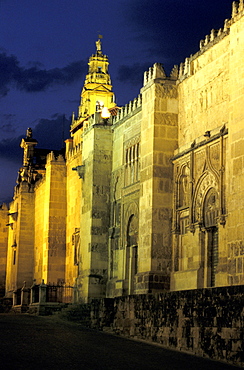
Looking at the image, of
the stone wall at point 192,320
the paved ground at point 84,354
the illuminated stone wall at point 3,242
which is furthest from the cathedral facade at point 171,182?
the illuminated stone wall at point 3,242

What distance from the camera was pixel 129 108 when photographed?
953 inches

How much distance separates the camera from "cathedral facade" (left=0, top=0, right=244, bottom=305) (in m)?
16.8

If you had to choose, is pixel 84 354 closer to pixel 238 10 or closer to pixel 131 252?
pixel 238 10

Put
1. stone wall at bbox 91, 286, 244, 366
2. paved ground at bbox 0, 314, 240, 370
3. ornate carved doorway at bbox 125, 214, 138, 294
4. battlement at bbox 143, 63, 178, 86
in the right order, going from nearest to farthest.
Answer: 1. paved ground at bbox 0, 314, 240, 370
2. stone wall at bbox 91, 286, 244, 366
3. battlement at bbox 143, 63, 178, 86
4. ornate carved doorway at bbox 125, 214, 138, 294

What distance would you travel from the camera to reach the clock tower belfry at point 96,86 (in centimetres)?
6027

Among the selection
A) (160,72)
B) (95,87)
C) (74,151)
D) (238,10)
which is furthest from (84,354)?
(95,87)

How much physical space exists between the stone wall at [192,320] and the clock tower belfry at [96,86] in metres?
43.8

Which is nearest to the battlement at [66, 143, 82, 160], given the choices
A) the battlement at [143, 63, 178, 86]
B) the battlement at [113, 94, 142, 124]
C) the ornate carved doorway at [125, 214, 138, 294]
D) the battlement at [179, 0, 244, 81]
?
the battlement at [113, 94, 142, 124]

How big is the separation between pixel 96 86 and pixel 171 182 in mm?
40954

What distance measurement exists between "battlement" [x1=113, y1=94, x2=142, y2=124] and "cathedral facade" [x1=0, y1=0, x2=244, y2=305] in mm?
37

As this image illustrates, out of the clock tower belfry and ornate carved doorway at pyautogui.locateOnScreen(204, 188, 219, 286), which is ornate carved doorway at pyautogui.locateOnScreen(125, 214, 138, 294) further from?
the clock tower belfry

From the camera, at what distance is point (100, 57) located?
205 feet

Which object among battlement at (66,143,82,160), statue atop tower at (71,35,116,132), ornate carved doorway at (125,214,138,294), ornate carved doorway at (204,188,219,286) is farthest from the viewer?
statue atop tower at (71,35,116,132)

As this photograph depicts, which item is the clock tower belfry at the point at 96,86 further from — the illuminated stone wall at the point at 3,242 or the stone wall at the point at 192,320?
the stone wall at the point at 192,320
